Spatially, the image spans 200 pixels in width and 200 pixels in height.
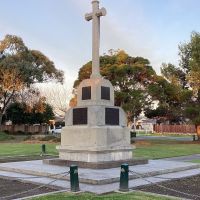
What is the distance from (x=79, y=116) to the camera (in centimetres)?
1612

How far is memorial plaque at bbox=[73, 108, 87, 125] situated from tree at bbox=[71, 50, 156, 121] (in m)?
20.2

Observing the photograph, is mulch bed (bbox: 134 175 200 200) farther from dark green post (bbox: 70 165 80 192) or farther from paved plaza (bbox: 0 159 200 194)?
dark green post (bbox: 70 165 80 192)

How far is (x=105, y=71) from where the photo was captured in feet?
124

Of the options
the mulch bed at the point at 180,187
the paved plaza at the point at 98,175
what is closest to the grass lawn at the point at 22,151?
the paved plaza at the point at 98,175

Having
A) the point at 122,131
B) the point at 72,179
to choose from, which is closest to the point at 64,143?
the point at 122,131

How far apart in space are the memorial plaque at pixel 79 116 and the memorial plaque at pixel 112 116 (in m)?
0.87

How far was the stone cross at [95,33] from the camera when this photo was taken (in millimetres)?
16688

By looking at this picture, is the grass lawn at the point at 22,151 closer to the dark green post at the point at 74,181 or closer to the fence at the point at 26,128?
the dark green post at the point at 74,181

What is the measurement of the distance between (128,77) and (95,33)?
2100 centimetres

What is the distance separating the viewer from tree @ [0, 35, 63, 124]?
46.7 metres

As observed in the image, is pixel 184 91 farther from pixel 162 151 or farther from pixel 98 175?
pixel 98 175

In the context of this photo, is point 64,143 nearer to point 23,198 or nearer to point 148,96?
point 23,198

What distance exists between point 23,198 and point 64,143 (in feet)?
21.6

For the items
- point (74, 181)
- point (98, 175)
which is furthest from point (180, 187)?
point (74, 181)
